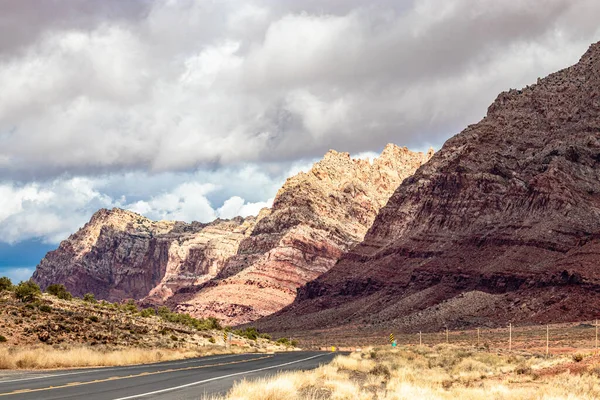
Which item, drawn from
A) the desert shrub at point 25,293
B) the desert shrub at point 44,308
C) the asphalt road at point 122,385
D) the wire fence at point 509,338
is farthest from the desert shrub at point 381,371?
the desert shrub at point 25,293

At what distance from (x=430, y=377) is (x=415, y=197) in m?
131

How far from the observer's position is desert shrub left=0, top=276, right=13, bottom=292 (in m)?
46.9

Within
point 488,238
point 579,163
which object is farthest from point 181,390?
point 579,163

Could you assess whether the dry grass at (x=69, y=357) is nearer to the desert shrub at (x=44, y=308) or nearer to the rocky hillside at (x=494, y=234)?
the desert shrub at (x=44, y=308)

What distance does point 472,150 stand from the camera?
14588 cm

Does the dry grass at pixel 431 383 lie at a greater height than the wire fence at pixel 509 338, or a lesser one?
greater

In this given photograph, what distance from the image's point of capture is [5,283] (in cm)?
4769

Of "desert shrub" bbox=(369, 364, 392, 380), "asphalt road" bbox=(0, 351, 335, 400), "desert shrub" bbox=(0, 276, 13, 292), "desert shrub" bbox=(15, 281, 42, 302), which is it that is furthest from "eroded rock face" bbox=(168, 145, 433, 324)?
"asphalt road" bbox=(0, 351, 335, 400)

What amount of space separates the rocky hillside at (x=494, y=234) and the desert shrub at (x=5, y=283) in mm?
70892

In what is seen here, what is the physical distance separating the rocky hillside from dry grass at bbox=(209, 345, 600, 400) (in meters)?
71.4

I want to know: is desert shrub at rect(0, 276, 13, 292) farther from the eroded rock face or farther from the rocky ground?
the eroded rock face

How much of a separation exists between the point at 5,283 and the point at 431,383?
34333mm

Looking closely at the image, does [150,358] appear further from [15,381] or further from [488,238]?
[488,238]

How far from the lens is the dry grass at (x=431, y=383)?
17.7m
